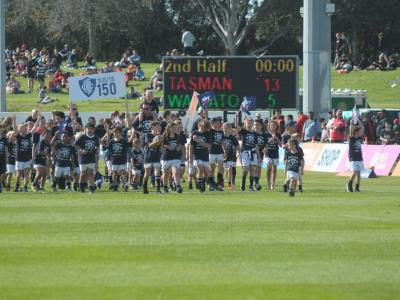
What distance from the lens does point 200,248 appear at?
17.1 m

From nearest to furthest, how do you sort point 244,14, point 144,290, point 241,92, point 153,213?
point 144,290 < point 153,213 < point 241,92 < point 244,14

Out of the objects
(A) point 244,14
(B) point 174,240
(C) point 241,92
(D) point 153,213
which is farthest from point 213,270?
(A) point 244,14

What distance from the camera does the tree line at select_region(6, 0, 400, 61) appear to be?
69.9 meters

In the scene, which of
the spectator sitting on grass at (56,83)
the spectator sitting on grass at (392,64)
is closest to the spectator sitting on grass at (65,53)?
the spectator sitting on grass at (56,83)

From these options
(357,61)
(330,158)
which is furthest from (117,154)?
(357,61)

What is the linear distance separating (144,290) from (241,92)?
24816 millimetres

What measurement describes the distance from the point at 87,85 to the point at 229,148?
5278mm

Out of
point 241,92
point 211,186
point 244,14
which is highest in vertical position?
point 244,14

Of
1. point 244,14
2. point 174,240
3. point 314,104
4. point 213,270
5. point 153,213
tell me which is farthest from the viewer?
point 244,14

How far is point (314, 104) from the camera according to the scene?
43312 mm

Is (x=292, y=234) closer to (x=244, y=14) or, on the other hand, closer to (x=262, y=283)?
(x=262, y=283)

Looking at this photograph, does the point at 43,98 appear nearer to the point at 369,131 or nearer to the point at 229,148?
the point at 369,131

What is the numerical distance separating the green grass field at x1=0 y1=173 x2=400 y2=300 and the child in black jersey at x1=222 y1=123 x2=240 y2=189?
4.54m

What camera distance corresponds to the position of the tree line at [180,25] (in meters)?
69.9
